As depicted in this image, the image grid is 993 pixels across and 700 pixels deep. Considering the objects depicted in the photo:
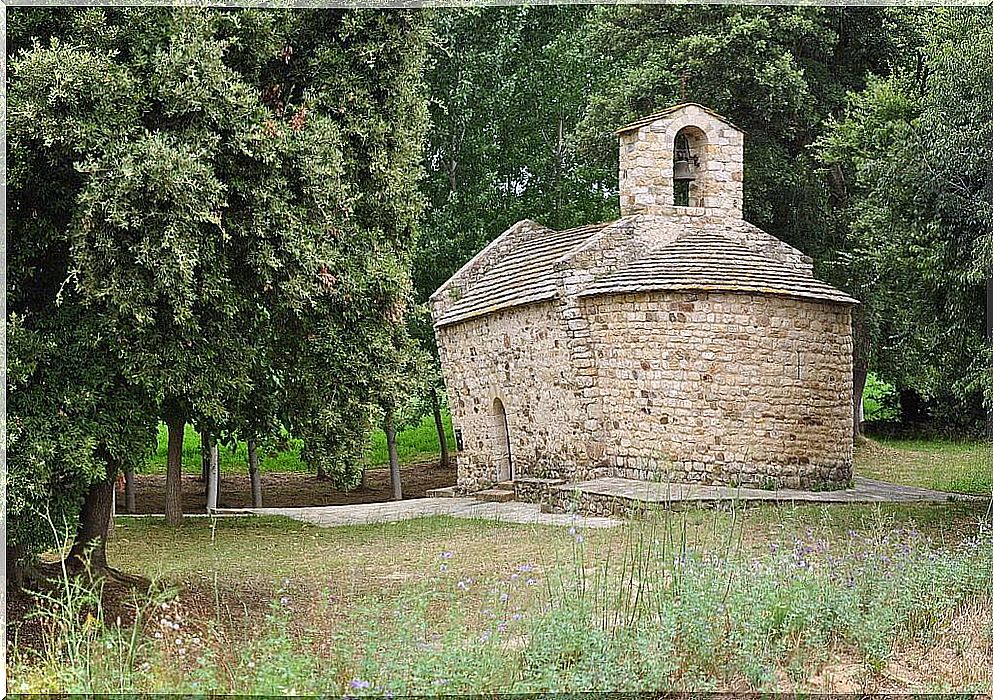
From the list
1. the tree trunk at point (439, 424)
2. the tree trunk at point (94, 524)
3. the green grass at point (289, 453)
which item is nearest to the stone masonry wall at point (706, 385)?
the tree trunk at point (439, 424)

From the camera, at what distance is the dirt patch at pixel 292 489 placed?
75.2 ft

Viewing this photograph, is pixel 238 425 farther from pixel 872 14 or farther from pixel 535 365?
pixel 872 14

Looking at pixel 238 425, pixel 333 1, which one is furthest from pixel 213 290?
pixel 333 1

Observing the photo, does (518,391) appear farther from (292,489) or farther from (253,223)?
(253,223)

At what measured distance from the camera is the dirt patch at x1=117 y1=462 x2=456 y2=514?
75.2 feet

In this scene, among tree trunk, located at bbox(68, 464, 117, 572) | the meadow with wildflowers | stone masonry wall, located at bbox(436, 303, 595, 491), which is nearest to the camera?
the meadow with wildflowers

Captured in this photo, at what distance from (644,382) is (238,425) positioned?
764 cm

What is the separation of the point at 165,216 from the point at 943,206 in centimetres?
754

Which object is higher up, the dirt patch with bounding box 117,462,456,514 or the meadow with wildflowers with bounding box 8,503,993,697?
the meadow with wildflowers with bounding box 8,503,993,697

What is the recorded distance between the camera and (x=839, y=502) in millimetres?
14438

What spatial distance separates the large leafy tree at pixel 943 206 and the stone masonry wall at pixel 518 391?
4951mm

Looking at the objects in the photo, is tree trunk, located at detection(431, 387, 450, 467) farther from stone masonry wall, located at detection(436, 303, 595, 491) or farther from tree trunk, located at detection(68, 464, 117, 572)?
tree trunk, located at detection(68, 464, 117, 572)

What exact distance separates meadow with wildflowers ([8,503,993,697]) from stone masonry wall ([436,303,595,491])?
6.06m

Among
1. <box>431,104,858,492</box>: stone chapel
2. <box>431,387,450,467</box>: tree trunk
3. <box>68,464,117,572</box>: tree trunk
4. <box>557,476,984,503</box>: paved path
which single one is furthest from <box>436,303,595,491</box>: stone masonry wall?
<box>68,464,117,572</box>: tree trunk
